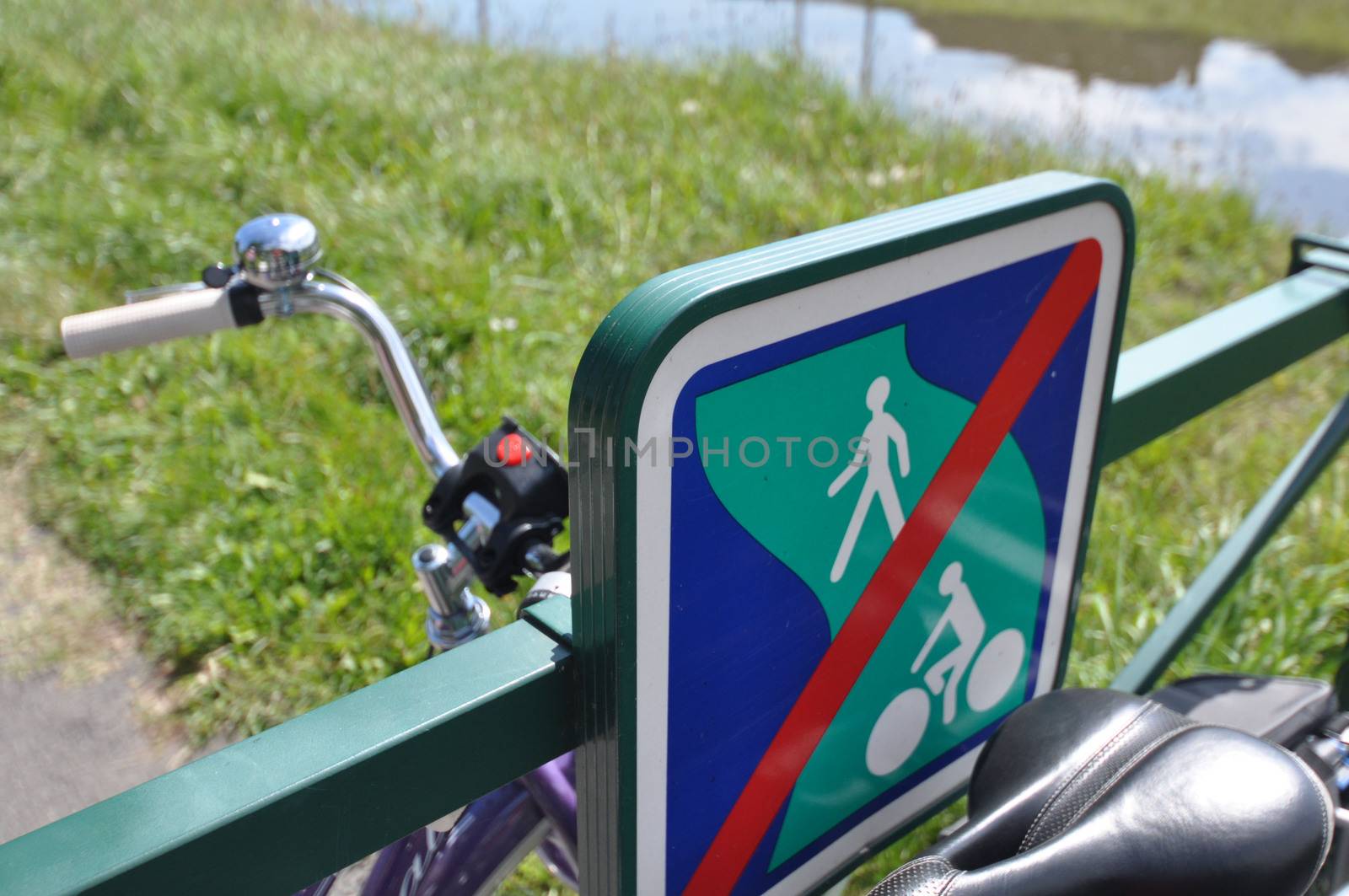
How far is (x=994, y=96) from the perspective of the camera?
7719 mm

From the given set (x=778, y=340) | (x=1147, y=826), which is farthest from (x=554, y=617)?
(x=1147, y=826)

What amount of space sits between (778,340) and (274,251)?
63cm

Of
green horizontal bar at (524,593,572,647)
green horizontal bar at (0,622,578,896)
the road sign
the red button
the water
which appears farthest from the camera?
the water

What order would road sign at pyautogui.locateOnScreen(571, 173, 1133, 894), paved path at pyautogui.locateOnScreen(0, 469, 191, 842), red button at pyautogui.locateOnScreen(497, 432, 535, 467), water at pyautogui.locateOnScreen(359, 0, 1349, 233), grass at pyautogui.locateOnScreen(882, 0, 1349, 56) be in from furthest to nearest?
grass at pyautogui.locateOnScreen(882, 0, 1349, 56) < water at pyautogui.locateOnScreen(359, 0, 1349, 233) < paved path at pyautogui.locateOnScreen(0, 469, 191, 842) < red button at pyautogui.locateOnScreen(497, 432, 535, 467) < road sign at pyautogui.locateOnScreen(571, 173, 1133, 894)

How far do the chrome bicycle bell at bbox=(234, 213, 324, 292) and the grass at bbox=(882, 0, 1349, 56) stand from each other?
12.0 metres

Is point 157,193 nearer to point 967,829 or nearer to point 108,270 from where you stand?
point 108,270

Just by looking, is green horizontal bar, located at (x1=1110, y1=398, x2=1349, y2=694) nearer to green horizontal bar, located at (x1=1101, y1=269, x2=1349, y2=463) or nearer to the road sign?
green horizontal bar, located at (x1=1101, y1=269, x2=1349, y2=463)

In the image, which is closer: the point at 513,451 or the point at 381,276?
the point at 513,451

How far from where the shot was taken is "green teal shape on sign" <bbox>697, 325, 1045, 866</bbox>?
3.26 ft

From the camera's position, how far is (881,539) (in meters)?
1.17

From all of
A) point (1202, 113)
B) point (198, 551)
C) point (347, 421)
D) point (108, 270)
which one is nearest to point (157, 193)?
point (108, 270)

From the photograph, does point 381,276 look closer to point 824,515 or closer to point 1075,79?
point 824,515

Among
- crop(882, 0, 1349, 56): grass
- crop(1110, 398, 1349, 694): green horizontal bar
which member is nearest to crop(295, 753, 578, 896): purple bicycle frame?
crop(1110, 398, 1349, 694): green horizontal bar

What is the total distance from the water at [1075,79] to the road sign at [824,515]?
4.82 m
